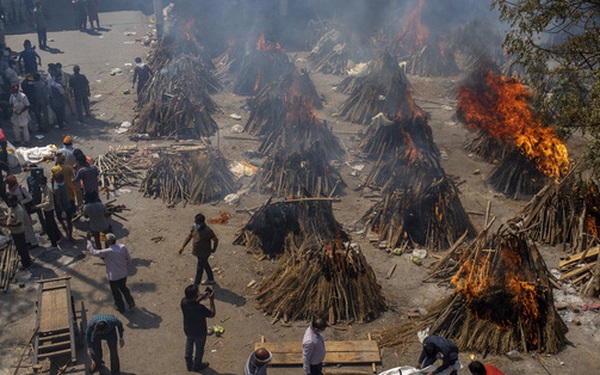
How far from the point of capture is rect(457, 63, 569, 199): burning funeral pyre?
1442cm

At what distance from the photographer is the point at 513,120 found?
16484 mm

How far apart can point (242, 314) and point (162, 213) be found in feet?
14.1

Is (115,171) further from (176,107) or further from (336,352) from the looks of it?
(336,352)

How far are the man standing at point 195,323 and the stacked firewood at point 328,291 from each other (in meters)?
1.76

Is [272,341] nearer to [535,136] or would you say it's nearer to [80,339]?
[80,339]

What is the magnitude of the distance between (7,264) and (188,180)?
15.6ft

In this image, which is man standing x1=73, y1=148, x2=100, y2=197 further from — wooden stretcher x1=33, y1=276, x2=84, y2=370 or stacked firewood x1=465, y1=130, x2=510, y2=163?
stacked firewood x1=465, y1=130, x2=510, y2=163

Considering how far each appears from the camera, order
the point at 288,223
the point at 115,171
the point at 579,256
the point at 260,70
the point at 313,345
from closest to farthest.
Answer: the point at 313,345, the point at 579,256, the point at 288,223, the point at 115,171, the point at 260,70

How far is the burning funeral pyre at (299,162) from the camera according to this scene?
14.0 metres

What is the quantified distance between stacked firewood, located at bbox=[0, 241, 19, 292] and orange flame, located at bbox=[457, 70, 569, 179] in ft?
35.4

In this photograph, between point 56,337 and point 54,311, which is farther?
point 54,311

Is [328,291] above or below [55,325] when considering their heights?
below

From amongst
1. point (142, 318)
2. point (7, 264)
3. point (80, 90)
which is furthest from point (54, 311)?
point (80, 90)

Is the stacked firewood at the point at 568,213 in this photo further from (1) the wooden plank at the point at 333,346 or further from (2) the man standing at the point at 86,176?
(2) the man standing at the point at 86,176
